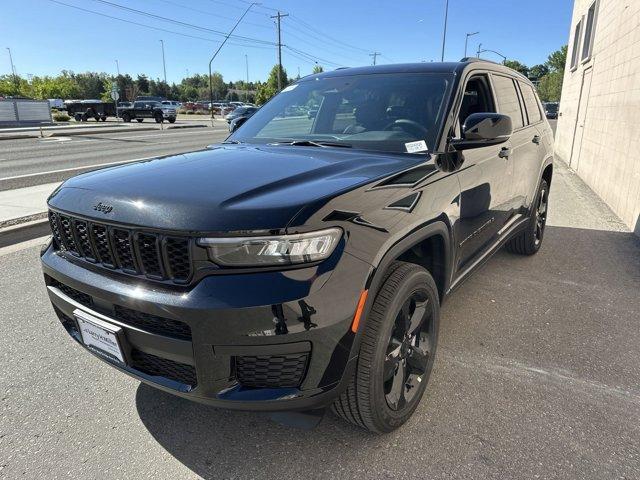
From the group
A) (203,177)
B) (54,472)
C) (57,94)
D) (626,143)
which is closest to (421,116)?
(203,177)

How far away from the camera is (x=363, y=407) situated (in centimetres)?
213

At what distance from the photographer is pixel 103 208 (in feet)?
6.83

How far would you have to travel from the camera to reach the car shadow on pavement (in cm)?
224

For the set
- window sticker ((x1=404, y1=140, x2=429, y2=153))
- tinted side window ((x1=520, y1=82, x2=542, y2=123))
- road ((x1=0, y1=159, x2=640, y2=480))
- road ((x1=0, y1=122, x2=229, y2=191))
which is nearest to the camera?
road ((x1=0, y1=159, x2=640, y2=480))

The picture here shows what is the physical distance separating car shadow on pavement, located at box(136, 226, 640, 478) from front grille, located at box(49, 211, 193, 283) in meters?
0.94

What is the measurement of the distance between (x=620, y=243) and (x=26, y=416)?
6.21 metres

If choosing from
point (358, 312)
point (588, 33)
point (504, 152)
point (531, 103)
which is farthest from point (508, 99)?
point (588, 33)

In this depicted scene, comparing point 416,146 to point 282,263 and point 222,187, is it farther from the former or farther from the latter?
point 282,263

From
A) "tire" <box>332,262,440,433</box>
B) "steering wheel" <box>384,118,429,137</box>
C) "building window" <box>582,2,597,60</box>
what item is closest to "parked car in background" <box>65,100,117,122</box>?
"building window" <box>582,2,597,60</box>

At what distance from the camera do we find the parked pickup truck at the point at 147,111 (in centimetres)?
3791

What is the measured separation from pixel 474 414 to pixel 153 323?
5.65 ft

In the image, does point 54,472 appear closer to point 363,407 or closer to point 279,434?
point 279,434

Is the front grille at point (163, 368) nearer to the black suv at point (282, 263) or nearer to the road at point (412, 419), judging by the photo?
the black suv at point (282, 263)

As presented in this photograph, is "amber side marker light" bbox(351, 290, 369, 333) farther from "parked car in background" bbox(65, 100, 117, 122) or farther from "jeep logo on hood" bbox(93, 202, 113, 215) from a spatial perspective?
"parked car in background" bbox(65, 100, 117, 122)
